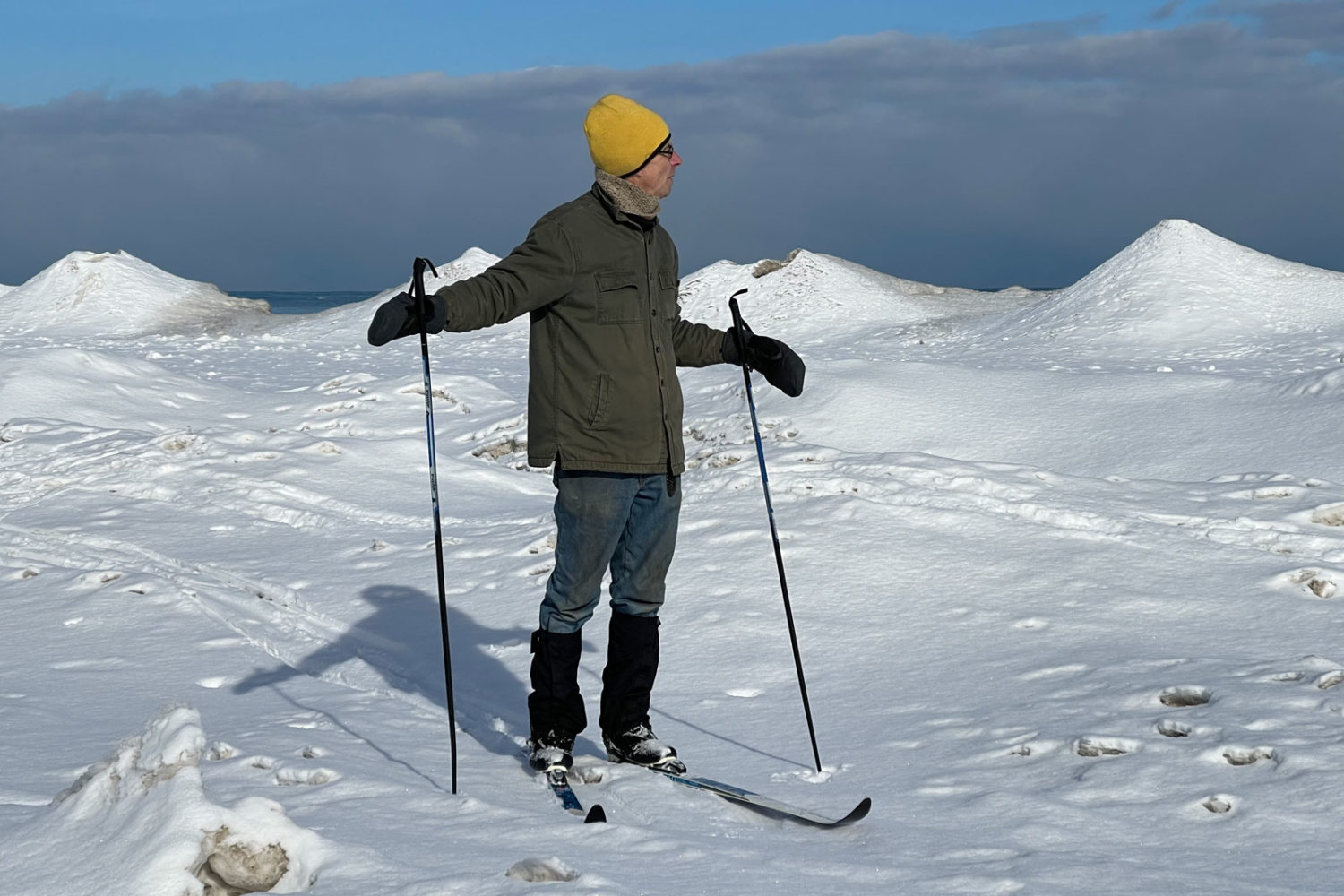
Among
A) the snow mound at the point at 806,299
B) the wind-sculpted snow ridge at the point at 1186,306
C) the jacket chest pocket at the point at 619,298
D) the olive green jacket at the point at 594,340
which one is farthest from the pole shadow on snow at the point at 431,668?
the snow mound at the point at 806,299

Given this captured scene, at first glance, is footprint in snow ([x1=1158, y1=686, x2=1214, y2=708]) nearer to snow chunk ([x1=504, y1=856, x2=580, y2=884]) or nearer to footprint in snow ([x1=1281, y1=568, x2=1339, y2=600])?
footprint in snow ([x1=1281, y1=568, x2=1339, y2=600])

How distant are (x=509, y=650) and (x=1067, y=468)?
5.83 metres

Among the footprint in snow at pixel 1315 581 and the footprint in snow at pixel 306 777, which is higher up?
the footprint in snow at pixel 1315 581

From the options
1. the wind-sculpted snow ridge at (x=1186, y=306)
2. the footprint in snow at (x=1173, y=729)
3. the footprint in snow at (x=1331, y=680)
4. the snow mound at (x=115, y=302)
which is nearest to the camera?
the footprint in snow at (x=1173, y=729)

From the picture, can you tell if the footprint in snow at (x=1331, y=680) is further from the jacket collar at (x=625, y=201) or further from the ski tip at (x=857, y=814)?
the jacket collar at (x=625, y=201)

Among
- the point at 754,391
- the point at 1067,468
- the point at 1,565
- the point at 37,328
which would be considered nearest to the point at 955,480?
the point at 1067,468

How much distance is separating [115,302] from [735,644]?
30.5 m

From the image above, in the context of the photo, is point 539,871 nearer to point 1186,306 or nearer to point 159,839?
point 159,839

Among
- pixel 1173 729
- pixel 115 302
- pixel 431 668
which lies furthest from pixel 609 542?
pixel 115 302

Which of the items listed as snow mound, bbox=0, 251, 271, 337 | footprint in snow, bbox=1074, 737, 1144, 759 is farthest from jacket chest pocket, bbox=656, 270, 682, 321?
snow mound, bbox=0, 251, 271, 337

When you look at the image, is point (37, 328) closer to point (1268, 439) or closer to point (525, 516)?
point (525, 516)

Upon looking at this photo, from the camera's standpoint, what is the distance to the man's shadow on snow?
4852 millimetres

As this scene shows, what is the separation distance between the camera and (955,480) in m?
7.82

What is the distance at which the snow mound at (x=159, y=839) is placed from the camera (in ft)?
8.88
